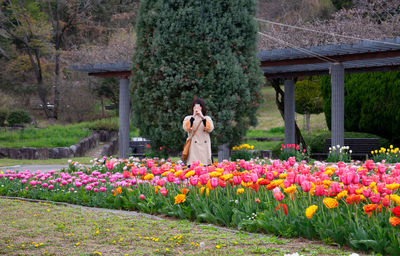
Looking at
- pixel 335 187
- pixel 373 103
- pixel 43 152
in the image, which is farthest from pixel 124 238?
pixel 373 103

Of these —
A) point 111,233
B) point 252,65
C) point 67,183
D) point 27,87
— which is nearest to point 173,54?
point 252,65

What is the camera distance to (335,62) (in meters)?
12.6

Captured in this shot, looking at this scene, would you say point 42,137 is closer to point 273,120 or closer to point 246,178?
point 273,120

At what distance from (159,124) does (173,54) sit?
1469 millimetres

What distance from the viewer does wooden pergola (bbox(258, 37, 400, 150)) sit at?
1086 cm

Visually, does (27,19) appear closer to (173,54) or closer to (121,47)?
(121,47)

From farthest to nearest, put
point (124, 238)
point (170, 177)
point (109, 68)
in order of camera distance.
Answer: point (109, 68) < point (170, 177) < point (124, 238)

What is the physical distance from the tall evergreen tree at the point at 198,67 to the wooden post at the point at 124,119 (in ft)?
14.9

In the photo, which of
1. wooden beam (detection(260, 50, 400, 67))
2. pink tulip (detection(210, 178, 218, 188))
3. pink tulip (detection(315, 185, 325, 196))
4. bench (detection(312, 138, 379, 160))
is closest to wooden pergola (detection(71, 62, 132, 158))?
wooden beam (detection(260, 50, 400, 67))

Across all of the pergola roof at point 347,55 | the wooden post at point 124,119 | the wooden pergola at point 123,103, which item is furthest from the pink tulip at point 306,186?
the wooden post at point 124,119

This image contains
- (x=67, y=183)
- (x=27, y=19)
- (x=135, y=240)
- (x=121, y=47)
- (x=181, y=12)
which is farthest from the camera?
(x=27, y=19)

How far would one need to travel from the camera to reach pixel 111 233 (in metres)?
4.90

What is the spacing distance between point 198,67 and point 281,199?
6175mm

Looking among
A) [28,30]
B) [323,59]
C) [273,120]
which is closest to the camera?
[323,59]
